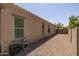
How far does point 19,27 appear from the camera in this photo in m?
10.5

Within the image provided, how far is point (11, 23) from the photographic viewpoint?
30.5 feet

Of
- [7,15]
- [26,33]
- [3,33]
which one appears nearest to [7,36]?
[3,33]

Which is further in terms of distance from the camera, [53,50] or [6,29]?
[53,50]

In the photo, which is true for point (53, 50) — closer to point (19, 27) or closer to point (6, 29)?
point (19, 27)

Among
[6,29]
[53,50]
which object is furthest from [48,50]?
[6,29]

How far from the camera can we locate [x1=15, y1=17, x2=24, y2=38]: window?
10016mm

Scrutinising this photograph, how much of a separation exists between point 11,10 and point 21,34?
7.25 feet

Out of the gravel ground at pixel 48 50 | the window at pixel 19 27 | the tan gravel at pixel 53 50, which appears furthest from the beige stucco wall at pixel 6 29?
the tan gravel at pixel 53 50

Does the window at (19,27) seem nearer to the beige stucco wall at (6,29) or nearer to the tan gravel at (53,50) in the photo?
the beige stucco wall at (6,29)

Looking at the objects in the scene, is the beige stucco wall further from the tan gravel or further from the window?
the tan gravel

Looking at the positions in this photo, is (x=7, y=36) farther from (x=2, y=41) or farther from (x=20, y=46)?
(x=20, y=46)

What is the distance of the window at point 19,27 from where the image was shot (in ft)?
32.9

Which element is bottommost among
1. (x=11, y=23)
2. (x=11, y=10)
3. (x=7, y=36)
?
(x=7, y=36)

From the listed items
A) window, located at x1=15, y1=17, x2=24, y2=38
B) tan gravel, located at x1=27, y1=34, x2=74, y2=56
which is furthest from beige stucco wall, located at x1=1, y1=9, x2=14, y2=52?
tan gravel, located at x1=27, y1=34, x2=74, y2=56
